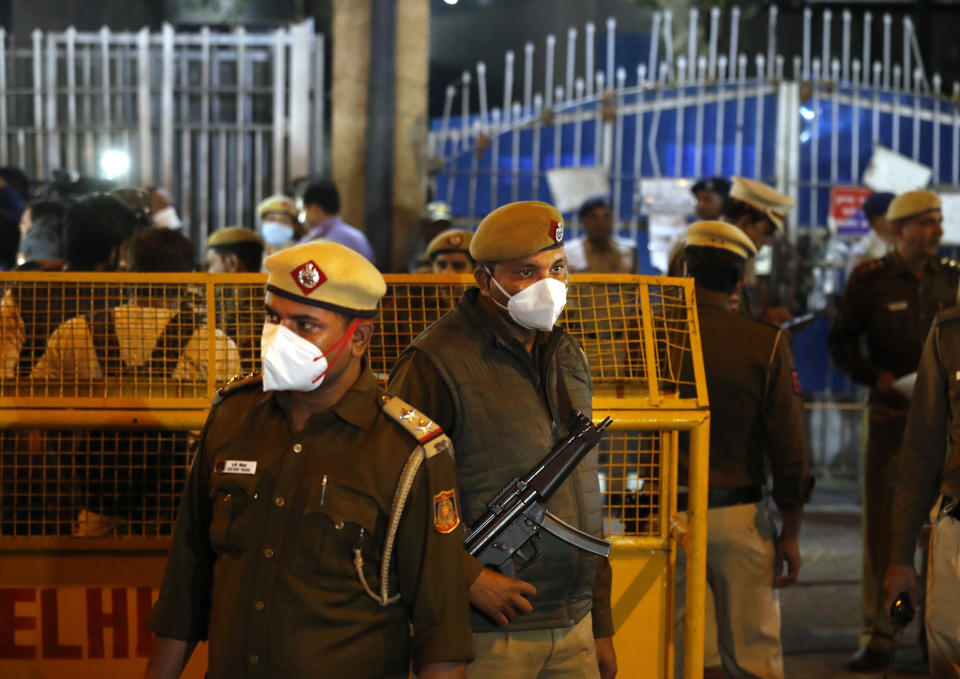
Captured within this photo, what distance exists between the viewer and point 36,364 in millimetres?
3797

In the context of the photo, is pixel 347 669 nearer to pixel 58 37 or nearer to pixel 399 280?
pixel 399 280

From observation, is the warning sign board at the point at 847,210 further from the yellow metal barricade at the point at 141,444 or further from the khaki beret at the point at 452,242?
the yellow metal barricade at the point at 141,444

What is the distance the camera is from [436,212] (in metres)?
8.70

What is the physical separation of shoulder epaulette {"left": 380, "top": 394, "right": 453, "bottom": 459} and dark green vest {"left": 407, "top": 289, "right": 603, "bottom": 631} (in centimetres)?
43

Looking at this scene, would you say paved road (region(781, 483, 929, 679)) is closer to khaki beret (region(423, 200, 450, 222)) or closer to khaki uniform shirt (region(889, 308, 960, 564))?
khaki uniform shirt (region(889, 308, 960, 564))

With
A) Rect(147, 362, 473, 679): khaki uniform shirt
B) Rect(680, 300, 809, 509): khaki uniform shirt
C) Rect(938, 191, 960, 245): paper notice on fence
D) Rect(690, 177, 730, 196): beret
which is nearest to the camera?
Rect(147, 362, 473, 679): khaki uniform shirt

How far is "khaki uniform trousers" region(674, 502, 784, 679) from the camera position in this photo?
4.33m

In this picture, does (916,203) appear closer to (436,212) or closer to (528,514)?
(528,514)

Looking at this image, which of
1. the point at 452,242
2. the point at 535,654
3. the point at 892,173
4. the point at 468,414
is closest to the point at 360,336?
the point at 468,414

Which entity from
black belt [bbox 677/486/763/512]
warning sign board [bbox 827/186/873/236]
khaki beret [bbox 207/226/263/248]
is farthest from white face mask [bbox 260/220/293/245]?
warning sign board [bbox 827/186/873/236]

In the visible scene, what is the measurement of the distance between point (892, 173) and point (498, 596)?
781cm

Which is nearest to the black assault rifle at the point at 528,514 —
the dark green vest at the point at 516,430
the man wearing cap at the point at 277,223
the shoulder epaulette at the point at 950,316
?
the dark green vest at the point at 516,430

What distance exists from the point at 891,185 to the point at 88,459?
7.65 m

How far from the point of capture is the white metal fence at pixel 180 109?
31.9ft
